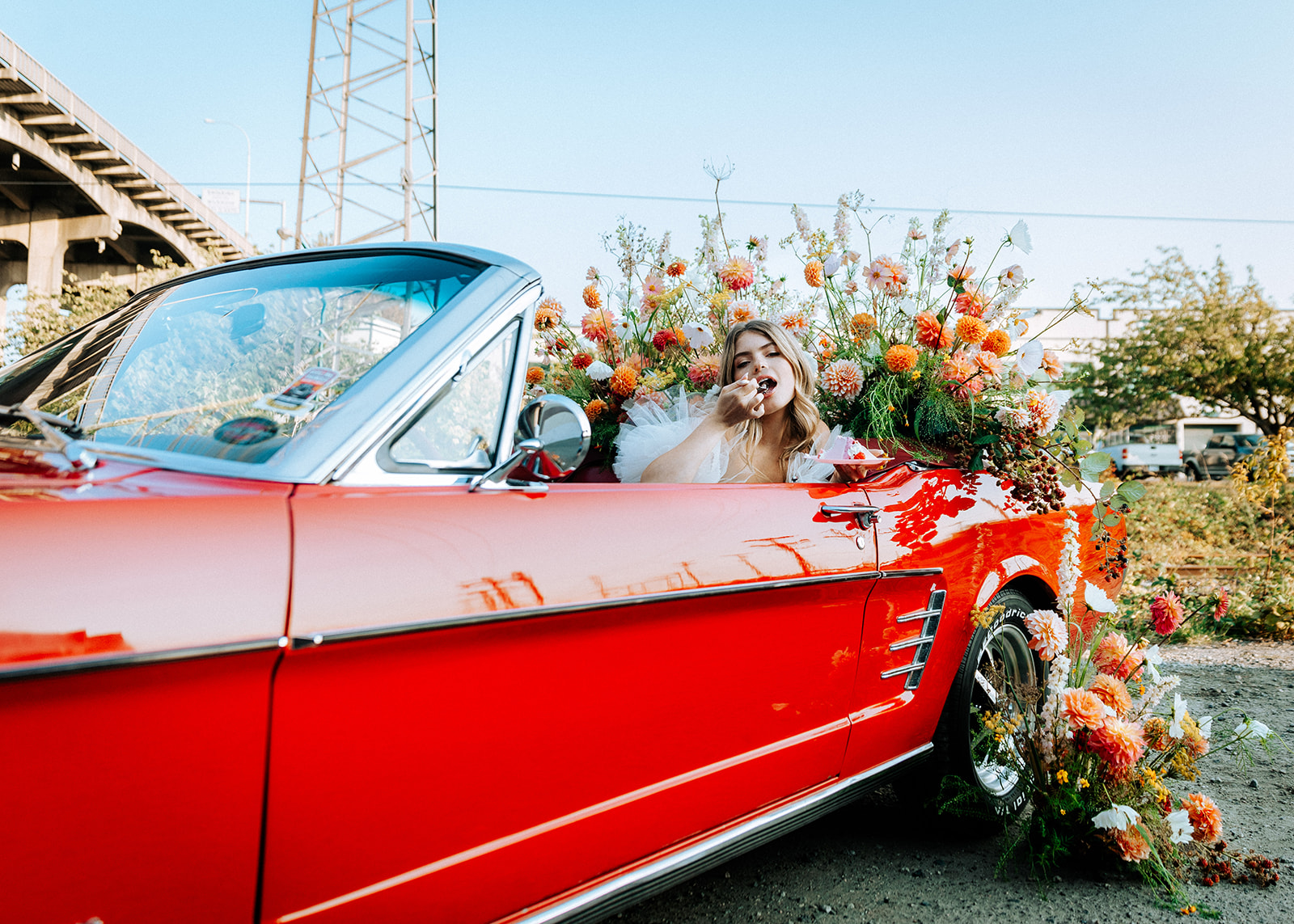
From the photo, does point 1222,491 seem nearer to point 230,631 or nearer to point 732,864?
point 732,864

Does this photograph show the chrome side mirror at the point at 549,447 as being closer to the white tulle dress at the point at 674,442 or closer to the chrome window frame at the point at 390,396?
the chrome window frame at the point at 390,396

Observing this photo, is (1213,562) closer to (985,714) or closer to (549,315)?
(985,714)

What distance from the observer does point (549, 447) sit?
1.50 m

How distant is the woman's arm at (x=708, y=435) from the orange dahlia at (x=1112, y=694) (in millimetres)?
1285

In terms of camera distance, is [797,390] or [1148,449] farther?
[1148,449]

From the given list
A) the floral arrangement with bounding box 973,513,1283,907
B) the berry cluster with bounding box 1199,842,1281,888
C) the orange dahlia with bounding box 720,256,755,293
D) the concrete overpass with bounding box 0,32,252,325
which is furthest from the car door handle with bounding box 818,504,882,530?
the concrete overpass with bounding box 0,32,252,325

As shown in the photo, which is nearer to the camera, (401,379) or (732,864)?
(401,379)

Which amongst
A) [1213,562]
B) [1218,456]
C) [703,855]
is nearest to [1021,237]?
[703,855]

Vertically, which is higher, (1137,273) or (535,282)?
(1137,273)

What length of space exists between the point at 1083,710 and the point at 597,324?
2.40 metres

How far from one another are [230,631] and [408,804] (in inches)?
15.0

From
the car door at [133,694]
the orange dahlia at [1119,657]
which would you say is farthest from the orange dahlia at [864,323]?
the car door at [133,694]

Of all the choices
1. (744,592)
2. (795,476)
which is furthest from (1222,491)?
(744,592)

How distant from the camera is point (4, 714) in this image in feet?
3.00
